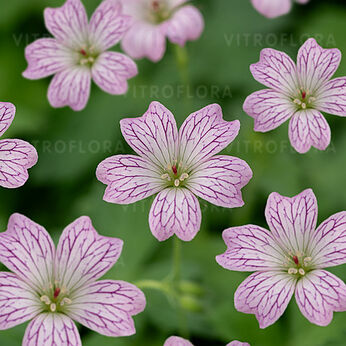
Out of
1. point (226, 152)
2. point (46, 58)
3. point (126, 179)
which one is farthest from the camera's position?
point (226, 152)

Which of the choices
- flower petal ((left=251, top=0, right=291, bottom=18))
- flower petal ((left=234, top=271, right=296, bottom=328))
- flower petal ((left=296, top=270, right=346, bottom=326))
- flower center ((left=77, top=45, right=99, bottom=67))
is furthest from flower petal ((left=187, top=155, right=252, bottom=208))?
flower petal ((left=251, top=0, right=291, bottom=18))

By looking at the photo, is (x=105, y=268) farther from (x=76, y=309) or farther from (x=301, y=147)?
(x=301, y=147)

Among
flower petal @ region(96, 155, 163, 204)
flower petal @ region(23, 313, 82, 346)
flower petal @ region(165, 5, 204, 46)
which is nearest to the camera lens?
flower petal @ region(23, 313, 82, 346)

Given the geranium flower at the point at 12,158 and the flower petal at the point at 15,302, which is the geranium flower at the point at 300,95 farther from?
the flower petal at the point at 15,302

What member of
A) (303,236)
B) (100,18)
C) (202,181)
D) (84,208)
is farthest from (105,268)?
(100,18)

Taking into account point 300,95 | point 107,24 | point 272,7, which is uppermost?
point 272,7

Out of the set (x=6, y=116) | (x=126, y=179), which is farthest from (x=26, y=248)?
(x=6, y=116)

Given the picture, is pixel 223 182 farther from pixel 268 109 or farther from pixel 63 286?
pixel 63 286

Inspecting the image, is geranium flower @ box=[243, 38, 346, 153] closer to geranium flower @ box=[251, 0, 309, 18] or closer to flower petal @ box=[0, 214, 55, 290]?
geranium flower @ box=[251, 0, 309, 18]
